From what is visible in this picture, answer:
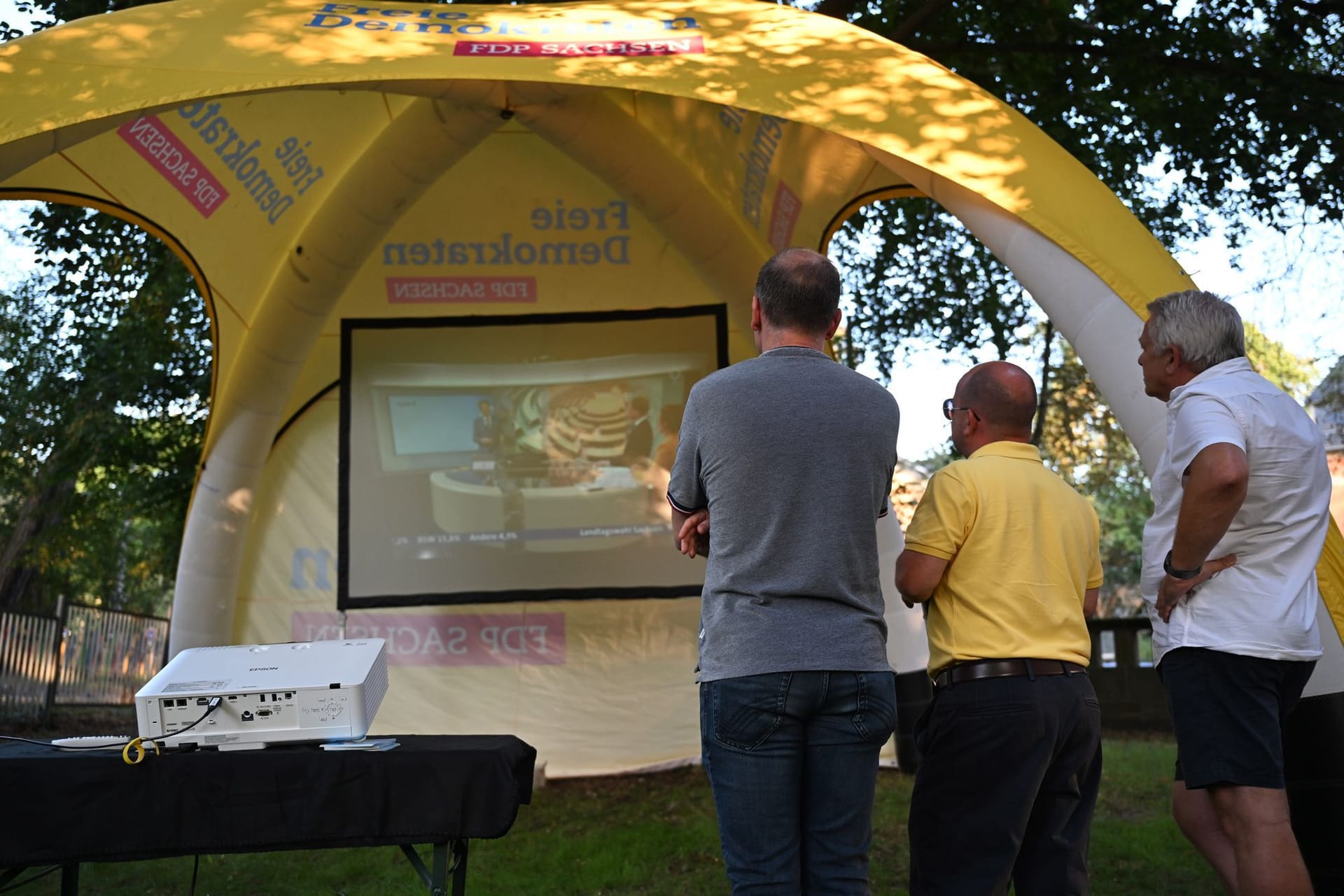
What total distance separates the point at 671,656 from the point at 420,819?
4950 mm

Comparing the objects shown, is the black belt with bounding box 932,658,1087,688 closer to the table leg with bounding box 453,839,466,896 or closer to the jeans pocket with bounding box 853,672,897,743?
the jeans pocket with bounding box 853,672,897,743

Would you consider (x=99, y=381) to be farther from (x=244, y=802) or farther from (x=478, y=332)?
(x=244, y=802)

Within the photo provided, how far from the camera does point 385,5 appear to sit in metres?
4.98

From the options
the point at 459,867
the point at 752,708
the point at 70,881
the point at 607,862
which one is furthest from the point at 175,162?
the point at 752,708

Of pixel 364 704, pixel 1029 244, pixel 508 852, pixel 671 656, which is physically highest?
pixel 1029 244

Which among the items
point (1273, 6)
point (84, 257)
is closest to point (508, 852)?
point (84, 257)

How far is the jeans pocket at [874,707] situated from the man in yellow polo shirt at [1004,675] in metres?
0.36

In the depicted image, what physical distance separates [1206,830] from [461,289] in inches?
220

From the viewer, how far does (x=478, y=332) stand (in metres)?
7.40

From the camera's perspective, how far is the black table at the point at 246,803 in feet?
8.25

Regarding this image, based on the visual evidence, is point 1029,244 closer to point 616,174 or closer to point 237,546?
point 616,174

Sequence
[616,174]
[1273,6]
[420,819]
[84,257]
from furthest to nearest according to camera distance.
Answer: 1. [84,257]
2. [1273,6]
3. [616,174]
4. [420,819]

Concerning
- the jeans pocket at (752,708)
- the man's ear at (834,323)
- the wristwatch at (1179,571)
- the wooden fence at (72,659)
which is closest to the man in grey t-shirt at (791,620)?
the jeans pocket at (752,708)

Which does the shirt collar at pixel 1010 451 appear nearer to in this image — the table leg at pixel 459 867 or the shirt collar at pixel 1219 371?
the shirt collar at pixel 1219 371
